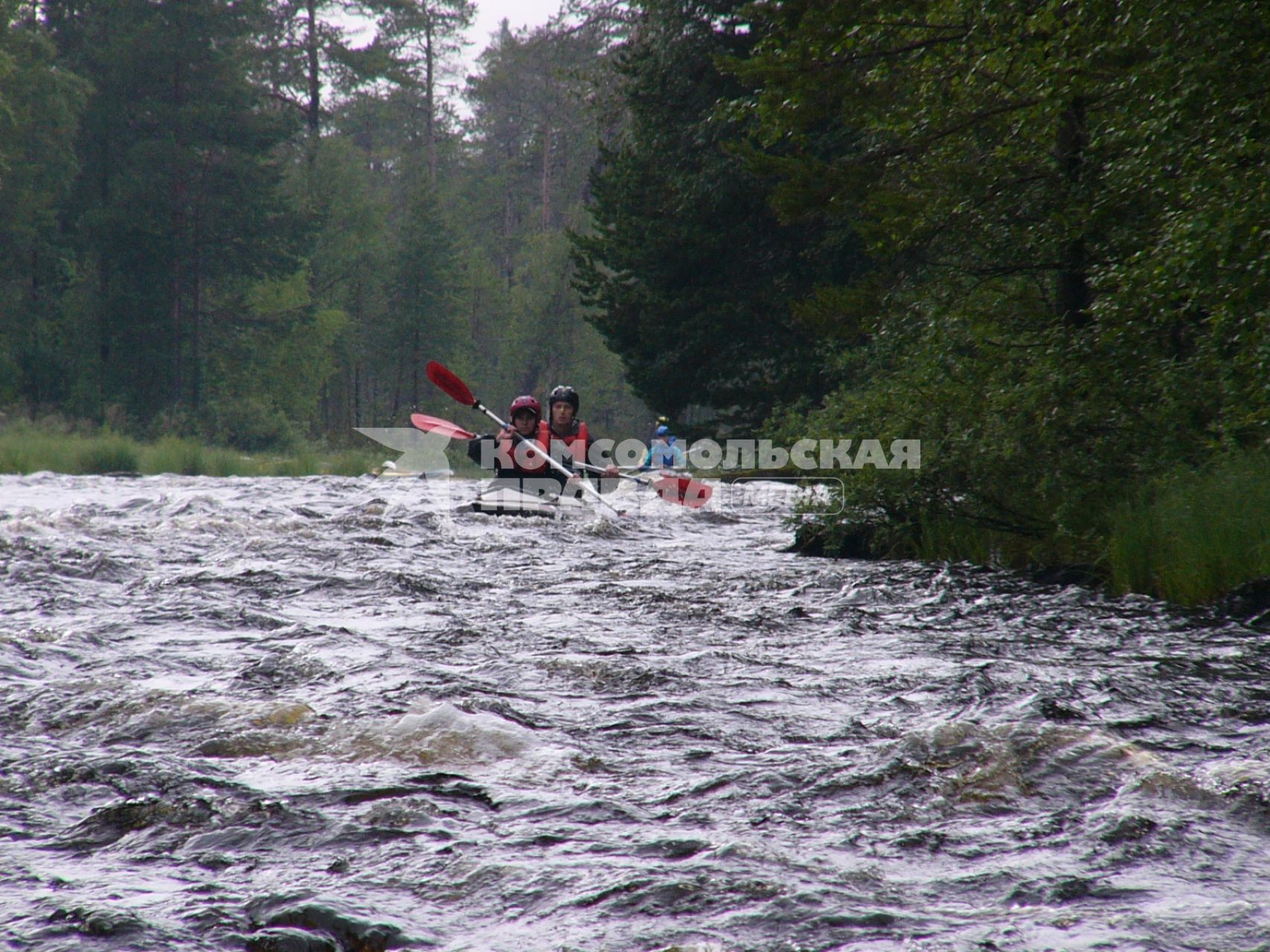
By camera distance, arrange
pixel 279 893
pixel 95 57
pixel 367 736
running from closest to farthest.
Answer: pixel 279 893 < pixel 367 736 < pixel 95 57

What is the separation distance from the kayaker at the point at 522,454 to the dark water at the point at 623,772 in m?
5.45

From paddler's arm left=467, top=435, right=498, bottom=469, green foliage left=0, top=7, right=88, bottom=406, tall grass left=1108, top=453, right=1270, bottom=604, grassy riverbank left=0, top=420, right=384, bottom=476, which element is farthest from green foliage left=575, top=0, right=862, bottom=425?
green foliage left=0, top=7, right=88, bottom=406

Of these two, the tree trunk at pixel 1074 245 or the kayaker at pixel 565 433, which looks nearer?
the tree trunk at pixel 1074 245

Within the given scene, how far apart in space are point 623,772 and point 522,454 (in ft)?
30.4

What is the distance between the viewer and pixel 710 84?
19.7 meters

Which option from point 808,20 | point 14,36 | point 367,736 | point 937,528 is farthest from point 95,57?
point 367,736

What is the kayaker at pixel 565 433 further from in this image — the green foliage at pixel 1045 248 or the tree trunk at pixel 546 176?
the tree trunk at pixel 546 176

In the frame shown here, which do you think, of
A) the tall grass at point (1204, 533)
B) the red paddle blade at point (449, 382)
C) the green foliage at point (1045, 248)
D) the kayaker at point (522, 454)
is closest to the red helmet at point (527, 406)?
the kayaker at point (522, 454)

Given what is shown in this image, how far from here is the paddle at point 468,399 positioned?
12.6m

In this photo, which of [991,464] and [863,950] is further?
[991,464]

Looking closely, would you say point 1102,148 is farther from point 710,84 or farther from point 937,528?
point 710,84

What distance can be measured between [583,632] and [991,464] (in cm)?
375

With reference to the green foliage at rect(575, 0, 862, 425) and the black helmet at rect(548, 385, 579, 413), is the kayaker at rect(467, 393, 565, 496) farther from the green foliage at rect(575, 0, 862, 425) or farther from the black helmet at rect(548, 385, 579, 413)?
the green foliage at rect(575, 0, 862, 425)

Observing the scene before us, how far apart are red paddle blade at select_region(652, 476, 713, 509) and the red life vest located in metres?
0.93
